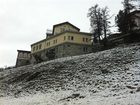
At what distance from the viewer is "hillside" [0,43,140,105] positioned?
30.7 m

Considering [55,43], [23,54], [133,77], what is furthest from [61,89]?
[23,54]

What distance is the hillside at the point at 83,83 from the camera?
3070 centimetres

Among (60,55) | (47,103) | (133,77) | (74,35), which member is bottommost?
(47,103)

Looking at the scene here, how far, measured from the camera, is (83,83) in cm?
3897

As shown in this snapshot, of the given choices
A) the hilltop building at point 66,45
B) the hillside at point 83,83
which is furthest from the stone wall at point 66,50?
the hillside at point 83,83

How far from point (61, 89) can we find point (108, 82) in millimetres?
5949

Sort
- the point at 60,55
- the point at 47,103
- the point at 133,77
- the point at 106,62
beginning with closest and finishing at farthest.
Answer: the point at 47,103 → the point at 133,77 → the point at 106,62 → the point at 60,55

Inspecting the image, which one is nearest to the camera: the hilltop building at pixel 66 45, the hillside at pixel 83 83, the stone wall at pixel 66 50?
the hillside at pixel 83 83

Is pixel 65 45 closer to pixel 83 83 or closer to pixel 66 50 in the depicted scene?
pixel 66 50

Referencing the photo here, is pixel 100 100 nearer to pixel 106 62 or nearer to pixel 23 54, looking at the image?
pixel 106 62

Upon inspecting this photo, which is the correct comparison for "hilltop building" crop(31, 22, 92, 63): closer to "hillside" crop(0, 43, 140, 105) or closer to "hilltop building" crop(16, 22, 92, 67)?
"hilltop building" crop(16, 22, 92, 67)

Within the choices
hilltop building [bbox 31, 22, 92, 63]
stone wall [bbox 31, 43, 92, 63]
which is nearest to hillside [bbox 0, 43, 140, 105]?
stone wall [bbox 31, 43, 92, 63]

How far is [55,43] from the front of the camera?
8581 cm

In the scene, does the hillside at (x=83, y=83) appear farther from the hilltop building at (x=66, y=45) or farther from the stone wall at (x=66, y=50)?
the hilltop building at (x=66, y=45)
